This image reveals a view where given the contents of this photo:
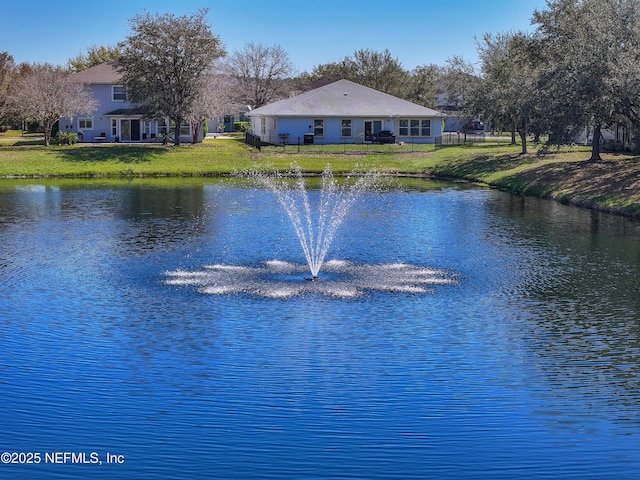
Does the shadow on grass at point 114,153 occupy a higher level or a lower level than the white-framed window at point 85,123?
lower

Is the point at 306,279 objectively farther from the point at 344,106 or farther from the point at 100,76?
the point at 100,76

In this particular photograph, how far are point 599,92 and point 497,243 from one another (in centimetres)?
1739

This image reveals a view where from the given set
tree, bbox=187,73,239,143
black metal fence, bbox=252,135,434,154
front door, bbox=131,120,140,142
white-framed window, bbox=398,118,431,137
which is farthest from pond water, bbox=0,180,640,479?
white-framed window, bbox=398,118,431,137

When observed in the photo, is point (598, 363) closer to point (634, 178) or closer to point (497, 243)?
point (497, 243)

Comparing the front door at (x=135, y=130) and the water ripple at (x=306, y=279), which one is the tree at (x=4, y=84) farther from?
the water ripple at (x=306, y=279)

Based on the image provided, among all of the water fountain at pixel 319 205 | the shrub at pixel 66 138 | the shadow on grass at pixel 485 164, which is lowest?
the water fountain at pixel 319 205

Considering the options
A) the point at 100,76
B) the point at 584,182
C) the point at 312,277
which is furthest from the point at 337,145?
the point at 312,277

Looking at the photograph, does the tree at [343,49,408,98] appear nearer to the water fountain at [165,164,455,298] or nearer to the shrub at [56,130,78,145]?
the shrub at [56,130,78,145]

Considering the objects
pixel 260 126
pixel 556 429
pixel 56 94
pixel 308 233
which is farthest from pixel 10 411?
pixel 260 126

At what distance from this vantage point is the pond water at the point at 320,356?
14.9 meters

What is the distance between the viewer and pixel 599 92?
50031 mm

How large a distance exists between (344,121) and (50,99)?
2692 centimetres

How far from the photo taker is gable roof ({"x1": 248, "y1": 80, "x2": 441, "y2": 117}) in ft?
281

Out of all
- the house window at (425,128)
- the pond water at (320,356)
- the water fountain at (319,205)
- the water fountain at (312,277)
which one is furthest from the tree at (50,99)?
the water fountain at (312,277)
